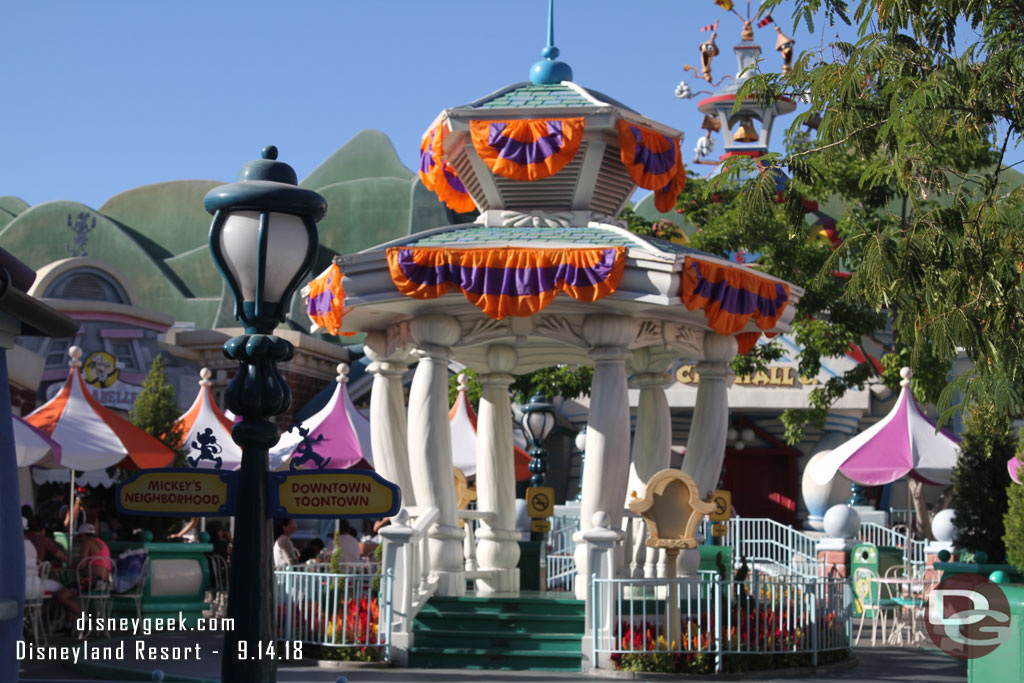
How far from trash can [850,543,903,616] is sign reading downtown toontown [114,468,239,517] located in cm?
1206

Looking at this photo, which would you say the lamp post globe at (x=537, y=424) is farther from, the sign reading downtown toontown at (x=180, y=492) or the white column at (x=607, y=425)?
the sign reading downtown toontown at (x=180, y=492)

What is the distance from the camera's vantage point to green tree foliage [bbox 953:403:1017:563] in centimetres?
1368

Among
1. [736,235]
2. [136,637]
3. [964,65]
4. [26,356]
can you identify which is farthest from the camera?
[26,356]

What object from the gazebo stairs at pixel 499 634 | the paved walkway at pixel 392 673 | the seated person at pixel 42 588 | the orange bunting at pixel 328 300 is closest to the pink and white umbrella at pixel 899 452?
the paved walkway at pixel 392 673

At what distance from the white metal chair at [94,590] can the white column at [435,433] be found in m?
4.18

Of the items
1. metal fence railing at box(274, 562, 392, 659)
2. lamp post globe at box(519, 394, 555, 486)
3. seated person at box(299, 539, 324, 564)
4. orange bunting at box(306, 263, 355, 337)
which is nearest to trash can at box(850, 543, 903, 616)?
lamp post globe at box(519, 394, 555, 486)

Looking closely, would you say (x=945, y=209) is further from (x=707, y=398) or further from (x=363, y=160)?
(x=363, y=160)

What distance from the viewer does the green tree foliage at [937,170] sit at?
8.56 metres

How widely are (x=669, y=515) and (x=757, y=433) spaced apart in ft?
59.7

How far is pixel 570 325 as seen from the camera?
41.8ft

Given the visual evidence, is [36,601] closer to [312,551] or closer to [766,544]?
[312,551]

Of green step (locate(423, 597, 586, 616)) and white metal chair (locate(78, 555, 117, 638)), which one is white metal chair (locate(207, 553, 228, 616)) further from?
green step (locate(423, 597, 586, 616))

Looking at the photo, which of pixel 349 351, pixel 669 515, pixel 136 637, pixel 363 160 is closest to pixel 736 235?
pixel 669 515

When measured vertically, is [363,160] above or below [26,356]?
above
